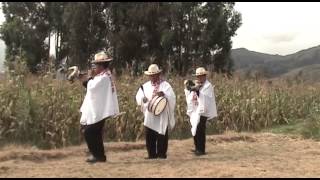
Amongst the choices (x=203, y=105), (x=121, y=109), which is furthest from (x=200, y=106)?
(x=121, y=109)

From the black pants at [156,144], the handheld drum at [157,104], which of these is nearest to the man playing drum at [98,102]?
the handheld drum at [157,104]

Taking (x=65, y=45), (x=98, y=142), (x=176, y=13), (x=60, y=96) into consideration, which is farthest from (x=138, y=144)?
(x=65, y=45)

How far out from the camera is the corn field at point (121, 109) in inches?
496

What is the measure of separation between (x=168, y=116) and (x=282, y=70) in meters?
66.0

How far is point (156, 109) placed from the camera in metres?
10.8

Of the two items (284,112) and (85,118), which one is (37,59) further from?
(85,118)

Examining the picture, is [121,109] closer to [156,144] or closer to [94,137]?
[156,144]

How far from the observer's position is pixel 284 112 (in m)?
18.0

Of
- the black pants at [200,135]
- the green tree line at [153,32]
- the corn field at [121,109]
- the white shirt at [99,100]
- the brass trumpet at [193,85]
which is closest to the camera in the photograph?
the white shirt at [99,100]

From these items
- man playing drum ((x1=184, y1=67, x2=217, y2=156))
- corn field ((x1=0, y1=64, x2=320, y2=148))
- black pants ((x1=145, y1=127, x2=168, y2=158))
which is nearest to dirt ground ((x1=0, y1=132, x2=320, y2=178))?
black pants ((x1=145, y1=127, x2=168, y2=158))

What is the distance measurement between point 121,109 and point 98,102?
442cm

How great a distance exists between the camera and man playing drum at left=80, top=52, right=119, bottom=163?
9.93 meters

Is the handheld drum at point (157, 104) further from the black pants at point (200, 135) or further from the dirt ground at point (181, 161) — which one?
the black pants at point (200, 135)

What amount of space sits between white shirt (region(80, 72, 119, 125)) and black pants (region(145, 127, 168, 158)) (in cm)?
117
